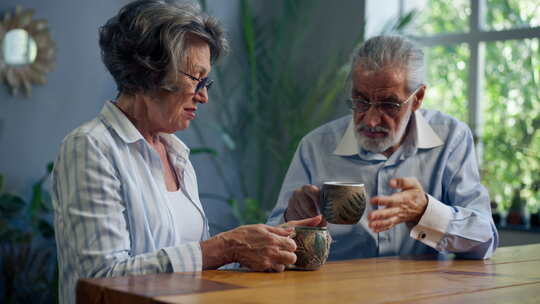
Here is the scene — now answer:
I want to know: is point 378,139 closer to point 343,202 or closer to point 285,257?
point 343,202

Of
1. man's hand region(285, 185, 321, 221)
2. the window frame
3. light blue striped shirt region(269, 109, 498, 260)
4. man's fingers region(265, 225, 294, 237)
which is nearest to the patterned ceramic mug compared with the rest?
man's fingers region(265, 225, 294, 237)

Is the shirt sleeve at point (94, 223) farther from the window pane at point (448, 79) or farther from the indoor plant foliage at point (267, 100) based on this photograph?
the window pane at point (448, 79)

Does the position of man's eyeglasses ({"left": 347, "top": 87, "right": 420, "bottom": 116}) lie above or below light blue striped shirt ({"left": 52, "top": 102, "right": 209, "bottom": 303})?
above

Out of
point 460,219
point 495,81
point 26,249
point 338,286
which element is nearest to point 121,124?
point 338,286

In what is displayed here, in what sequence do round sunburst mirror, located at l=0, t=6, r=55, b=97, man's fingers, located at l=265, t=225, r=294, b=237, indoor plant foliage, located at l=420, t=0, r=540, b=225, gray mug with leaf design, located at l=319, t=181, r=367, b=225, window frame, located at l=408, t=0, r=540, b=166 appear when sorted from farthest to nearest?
window frame, located at l=408, t=0, r=540, b=166, indoor plant foliage, located at l=420, t=0, r=540, b=225, round sunburst mirror, located at l=0, t=6, r=55, b=97, gray mug with leaf design, located at l=319, t=181, r=367, b=225, man's fingers, located at l=265, t=225, r=294, b=237

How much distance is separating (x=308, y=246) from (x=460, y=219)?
68 cm

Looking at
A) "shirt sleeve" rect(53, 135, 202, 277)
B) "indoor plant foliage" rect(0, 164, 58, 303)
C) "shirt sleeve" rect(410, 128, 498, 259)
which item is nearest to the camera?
"shirt sleeve" rect(53, 135, 202, 277)

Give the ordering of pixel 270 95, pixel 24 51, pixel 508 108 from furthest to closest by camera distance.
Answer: pixel 270 95
pixel 508 108
pixel 24 51

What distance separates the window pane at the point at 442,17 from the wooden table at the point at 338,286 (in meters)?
3.07

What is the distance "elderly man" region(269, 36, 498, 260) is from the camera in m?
2.38

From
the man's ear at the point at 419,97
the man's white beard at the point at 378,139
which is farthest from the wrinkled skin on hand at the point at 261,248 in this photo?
the man's ear at the point at 419,97

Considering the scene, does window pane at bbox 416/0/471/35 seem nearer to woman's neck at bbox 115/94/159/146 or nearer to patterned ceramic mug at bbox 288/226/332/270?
woman's neck at bbox 115/94/159/146

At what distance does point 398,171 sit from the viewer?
8.07 ft

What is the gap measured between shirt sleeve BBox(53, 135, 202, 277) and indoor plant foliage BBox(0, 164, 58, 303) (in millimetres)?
2269
